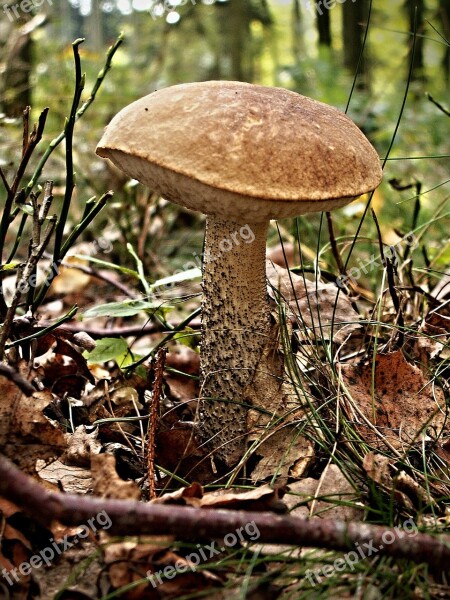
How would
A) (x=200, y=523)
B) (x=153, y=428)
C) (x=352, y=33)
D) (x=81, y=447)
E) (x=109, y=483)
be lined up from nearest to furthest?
(x=200, y=523) < (x=109, y=483) < (x=153, y=428) < (x=81, y=447) < (x=352, y=33)

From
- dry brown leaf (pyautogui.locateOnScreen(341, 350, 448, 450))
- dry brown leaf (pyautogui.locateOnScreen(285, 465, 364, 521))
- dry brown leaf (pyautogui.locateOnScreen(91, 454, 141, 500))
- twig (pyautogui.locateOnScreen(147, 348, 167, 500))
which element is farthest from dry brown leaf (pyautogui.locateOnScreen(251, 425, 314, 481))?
dry brown leaf (pyautogui.locateOnScreen(91, 454, 141, 500))

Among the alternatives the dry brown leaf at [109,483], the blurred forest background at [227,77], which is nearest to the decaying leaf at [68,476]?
the dry brown leaf at [109,483]

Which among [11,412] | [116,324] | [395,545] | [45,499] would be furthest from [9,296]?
[395,545]

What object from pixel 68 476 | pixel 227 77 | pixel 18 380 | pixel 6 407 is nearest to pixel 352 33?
pixel 227 77

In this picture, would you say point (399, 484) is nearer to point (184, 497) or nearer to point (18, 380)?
point (184, 497)

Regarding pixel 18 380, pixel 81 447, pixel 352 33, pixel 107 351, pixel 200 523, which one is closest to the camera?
pixel 200 523

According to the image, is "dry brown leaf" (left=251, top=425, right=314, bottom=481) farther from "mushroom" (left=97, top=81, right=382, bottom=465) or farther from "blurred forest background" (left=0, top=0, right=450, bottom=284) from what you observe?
"blurred forest background" (left=0, top=0, right=450, bottom=284)
